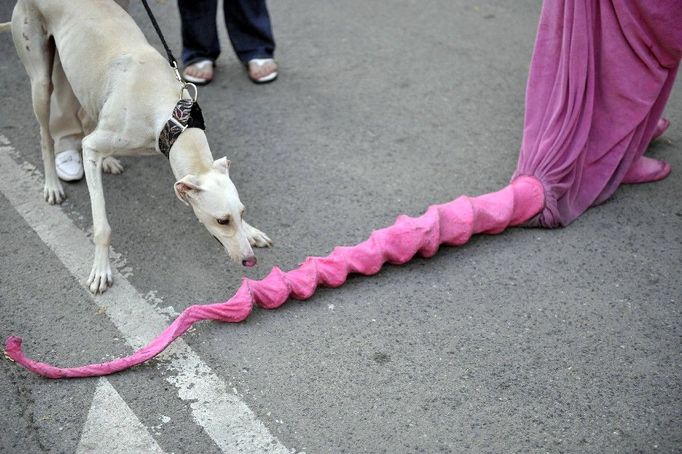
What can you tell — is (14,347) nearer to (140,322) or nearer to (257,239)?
(140,322)

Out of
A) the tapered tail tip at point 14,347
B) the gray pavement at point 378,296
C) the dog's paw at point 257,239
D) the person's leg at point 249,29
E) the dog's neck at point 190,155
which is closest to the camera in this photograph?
the gray pavement at point 378,296

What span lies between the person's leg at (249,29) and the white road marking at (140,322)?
1.66m

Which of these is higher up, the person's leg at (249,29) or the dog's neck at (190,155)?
the dog's neck at (190,155)

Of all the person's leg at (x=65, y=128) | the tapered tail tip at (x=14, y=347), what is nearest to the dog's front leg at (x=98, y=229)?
the tapered tail tip at (x=14, y=347)

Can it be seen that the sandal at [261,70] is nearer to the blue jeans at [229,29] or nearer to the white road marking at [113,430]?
the blue jeans at [229,29]

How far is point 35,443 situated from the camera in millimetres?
2750

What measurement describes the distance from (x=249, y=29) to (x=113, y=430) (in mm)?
3244

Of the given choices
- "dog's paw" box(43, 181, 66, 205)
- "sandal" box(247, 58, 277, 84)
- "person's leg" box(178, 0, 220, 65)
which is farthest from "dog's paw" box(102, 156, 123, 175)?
"sandal" box(247, 58, 277, 84)

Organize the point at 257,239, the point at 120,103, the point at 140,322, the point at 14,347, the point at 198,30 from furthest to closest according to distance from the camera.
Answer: the point at 198,30 < the point at 257,239 < the point at 120,103 < the point at 140,322 < the point at 14,347

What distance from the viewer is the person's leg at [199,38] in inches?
199

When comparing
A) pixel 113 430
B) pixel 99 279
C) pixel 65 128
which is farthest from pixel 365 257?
pixel 65 128

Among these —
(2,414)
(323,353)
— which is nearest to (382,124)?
(323,353)

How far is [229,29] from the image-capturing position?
17.5ft

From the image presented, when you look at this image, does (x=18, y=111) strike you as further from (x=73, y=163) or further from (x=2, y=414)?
(x=2, y=414)
